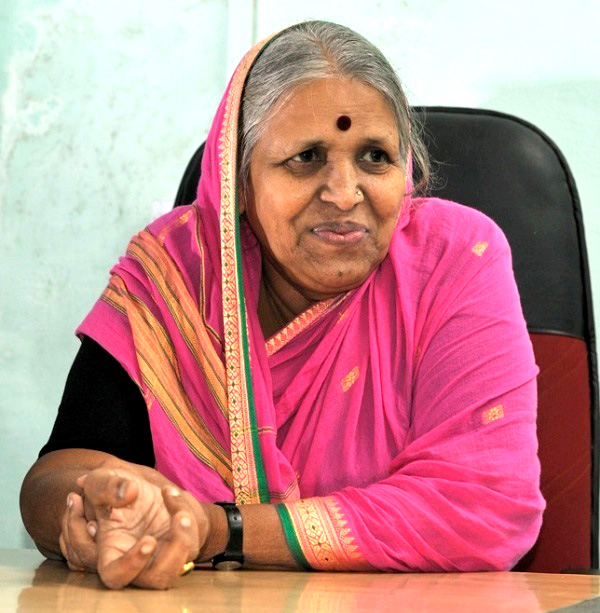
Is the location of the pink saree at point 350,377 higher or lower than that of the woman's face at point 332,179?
lower

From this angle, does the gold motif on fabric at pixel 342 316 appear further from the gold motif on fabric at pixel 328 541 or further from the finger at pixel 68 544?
the finger at pixel 68 544

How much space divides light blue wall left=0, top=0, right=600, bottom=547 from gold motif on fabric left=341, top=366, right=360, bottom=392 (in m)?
1.09

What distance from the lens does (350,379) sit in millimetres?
1970

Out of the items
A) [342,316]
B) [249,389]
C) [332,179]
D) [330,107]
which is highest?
[330,107]

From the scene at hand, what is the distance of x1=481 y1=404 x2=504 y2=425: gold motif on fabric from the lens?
5.92 feet

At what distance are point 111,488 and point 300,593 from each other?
263 mm

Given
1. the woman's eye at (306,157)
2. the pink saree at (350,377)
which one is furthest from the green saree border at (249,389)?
the woman's eye at (306,157)

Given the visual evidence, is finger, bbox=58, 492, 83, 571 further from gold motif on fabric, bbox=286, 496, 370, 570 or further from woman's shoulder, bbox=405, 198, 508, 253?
woman's shoulder, bbox=405, 198, 508, 253

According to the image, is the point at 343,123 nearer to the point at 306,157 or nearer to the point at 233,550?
the point at 306,157

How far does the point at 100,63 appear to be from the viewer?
299cm

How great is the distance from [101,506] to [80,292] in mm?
1600

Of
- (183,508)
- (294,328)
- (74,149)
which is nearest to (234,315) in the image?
(294,328)

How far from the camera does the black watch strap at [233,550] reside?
1.67 meters

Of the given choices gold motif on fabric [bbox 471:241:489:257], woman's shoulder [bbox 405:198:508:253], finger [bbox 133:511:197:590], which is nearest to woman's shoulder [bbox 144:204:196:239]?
woman's shoulder [bbox 405:198:508:253]
